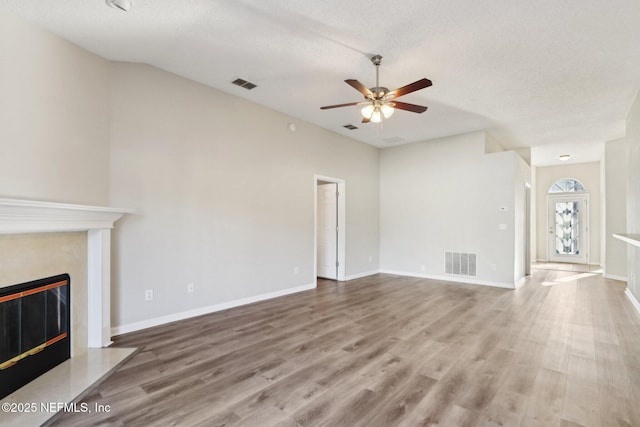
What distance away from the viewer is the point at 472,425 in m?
1.97

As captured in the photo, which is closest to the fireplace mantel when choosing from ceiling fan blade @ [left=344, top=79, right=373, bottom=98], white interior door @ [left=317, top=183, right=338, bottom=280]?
ceiling fan blade @ [left=344, top=79, right=373, bottom=98]

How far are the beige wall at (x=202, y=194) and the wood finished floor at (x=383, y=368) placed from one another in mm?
551

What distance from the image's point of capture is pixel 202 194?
4227 millimetres

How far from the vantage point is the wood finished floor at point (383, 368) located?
6.82ft

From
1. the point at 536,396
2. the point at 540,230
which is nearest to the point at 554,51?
the point at 536,396

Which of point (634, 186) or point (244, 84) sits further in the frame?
point (634, 186)

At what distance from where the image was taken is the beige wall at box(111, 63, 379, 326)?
3592 millimetres

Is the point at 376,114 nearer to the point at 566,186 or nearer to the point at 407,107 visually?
the point at 407,107

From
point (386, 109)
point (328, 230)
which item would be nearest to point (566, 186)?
point (328, 230)

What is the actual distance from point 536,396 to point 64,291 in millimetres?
4063

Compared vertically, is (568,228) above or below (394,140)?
below

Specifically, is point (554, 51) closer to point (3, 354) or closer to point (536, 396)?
point (536, 396)

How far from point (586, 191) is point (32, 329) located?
12.8 metres

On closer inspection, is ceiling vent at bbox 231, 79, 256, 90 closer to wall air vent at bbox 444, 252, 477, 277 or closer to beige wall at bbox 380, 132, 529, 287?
beige wall at bbox 380, 132, 529, 287
